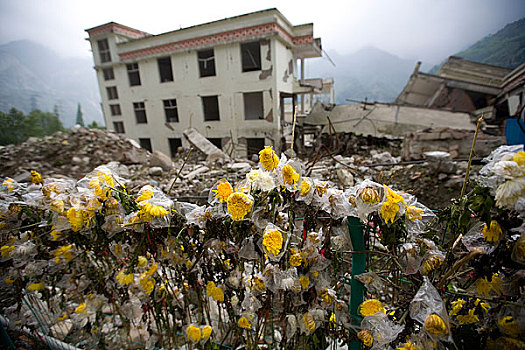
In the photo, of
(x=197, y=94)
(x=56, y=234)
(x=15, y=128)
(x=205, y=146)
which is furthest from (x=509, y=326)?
(x=15, y=128)

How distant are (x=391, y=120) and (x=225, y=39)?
8254 mm

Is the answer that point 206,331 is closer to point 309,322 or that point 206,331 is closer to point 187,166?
point 309,322

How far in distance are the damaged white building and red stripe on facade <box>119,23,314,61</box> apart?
0.04 m

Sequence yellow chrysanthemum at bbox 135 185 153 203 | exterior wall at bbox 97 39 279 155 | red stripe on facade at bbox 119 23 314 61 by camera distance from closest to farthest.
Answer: yellow chrysanthemum at bbox 135 185 153 203 < red stripe on facade at bbox 119 23 314 61 < exterior wall at bbox 97 39 279 155

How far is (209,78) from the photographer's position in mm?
11820

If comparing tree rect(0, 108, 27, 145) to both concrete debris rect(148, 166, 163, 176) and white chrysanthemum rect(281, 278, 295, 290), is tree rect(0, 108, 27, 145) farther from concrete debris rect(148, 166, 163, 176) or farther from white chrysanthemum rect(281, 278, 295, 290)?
white chrysanthemum rect(281, 278, 295, 290)

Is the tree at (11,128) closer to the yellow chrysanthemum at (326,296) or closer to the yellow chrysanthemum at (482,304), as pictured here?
the yellow chrysanthemum at (326,296)

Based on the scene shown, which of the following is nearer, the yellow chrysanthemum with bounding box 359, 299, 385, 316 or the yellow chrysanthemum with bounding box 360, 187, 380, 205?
the yellow chrysanthemum with bounding box 360, 187, 380, 205

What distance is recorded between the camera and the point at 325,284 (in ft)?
3.48

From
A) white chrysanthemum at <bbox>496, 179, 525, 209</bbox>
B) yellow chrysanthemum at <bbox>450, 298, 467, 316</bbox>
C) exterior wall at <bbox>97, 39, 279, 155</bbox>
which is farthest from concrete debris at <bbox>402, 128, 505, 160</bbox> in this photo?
exterior wall at <bbox>97, 39, 279, 155</bbox>

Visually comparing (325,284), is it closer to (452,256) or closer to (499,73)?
(452,256)

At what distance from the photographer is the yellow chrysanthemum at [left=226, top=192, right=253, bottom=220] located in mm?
857

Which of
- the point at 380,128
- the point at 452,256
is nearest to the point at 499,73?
the point at 380,128

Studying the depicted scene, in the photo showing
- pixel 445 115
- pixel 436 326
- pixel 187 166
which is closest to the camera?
pixel 436 326
